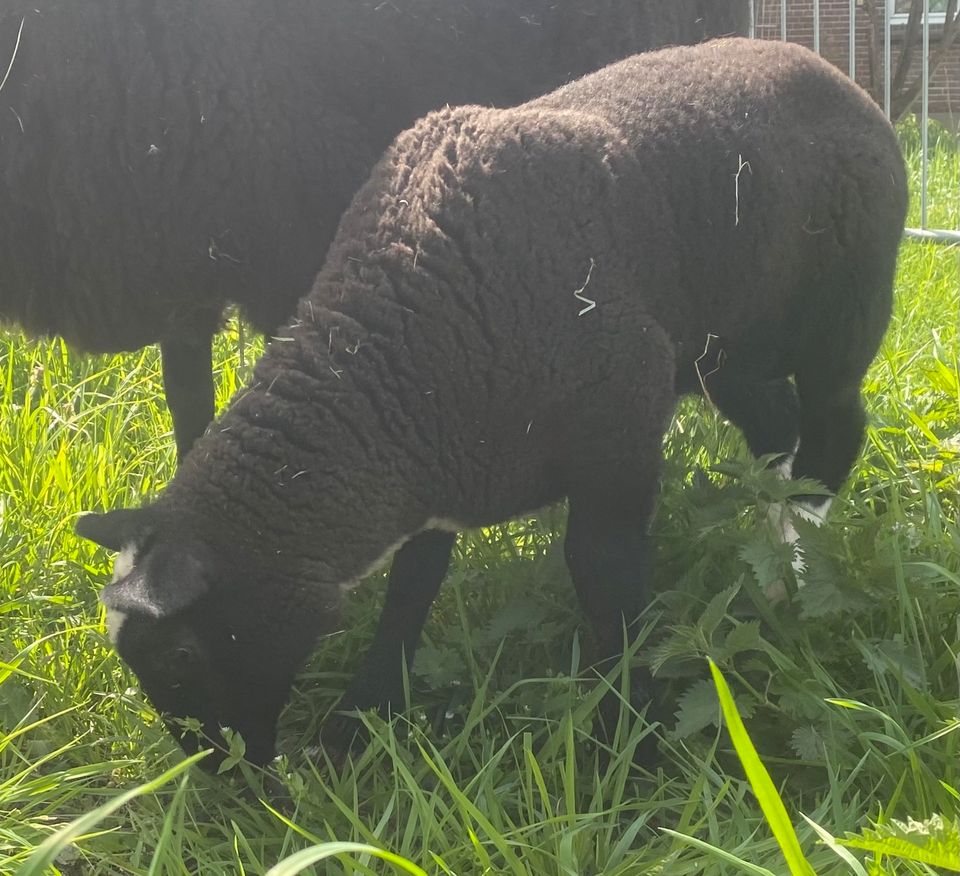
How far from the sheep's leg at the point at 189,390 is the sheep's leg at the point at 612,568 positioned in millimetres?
1490

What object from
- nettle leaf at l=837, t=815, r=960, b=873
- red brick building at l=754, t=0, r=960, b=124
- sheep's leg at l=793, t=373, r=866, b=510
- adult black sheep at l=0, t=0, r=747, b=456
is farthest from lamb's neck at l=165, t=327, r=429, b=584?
red brick building at l=754, t=0, r=960, b=124

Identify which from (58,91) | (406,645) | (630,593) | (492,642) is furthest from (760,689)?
(58,91)

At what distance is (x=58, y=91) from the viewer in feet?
10.2

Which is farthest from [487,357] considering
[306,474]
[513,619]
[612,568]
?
[513,619]

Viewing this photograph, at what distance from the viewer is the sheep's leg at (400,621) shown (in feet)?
9.58

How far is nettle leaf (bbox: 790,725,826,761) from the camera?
2.37 metres

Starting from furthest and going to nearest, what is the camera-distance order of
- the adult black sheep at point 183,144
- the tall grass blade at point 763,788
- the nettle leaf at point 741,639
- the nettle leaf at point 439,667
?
the adult black sheep at point 183,144, the nettle leaf at point 439,667, the nettle leaf at point 741,639, the tall grass blade at point 763,788

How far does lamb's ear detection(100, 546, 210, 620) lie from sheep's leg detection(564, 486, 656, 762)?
2.92ft

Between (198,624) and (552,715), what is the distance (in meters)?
0.90

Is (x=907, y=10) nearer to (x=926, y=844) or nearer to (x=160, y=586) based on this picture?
(x=160, y=586)

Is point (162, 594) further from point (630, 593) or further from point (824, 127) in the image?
point (824, 127)

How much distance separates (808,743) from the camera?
238cm

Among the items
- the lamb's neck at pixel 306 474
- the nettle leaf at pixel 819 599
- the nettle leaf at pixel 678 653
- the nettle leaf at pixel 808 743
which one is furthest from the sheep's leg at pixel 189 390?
the nettle leaf at pixel 808 743

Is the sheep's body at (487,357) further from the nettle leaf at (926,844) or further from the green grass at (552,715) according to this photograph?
the nettle leaf at (926,844)
